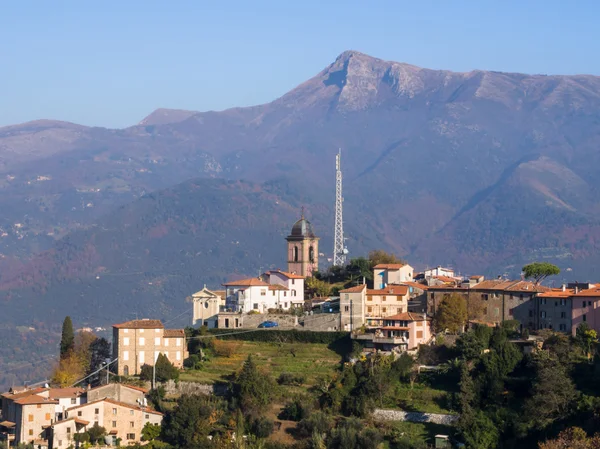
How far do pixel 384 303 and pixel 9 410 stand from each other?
2439 centimetres

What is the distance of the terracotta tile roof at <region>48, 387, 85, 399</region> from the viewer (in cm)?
7575

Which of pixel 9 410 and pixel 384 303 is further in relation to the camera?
pixel 384 303

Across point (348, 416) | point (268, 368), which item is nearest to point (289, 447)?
point (348, 416)

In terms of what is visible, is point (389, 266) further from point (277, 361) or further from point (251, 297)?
point (277, 361)

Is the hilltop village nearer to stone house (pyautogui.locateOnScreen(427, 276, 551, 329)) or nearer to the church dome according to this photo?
stone house (pyautogui.locateOnScreen(427, 276, 551, 329))

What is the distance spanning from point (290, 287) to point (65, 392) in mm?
21066

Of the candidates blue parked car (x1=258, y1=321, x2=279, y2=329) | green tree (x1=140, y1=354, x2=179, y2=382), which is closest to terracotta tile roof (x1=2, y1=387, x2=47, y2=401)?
green tree (x1=140, y1=354, x2=179, y2=382)

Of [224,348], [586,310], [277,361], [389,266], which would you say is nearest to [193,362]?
[224,348]

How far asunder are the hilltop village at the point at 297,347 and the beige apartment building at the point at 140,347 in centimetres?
6

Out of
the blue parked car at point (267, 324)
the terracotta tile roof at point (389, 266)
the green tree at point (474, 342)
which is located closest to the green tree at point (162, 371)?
the blue parked car at point (267, 324)

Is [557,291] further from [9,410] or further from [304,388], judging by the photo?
[9,410]

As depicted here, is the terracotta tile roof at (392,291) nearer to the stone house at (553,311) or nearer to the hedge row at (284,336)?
the hedge row at (284,336)

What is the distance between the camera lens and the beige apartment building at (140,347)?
81.0 metres

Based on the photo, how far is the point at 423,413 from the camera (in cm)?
7250
